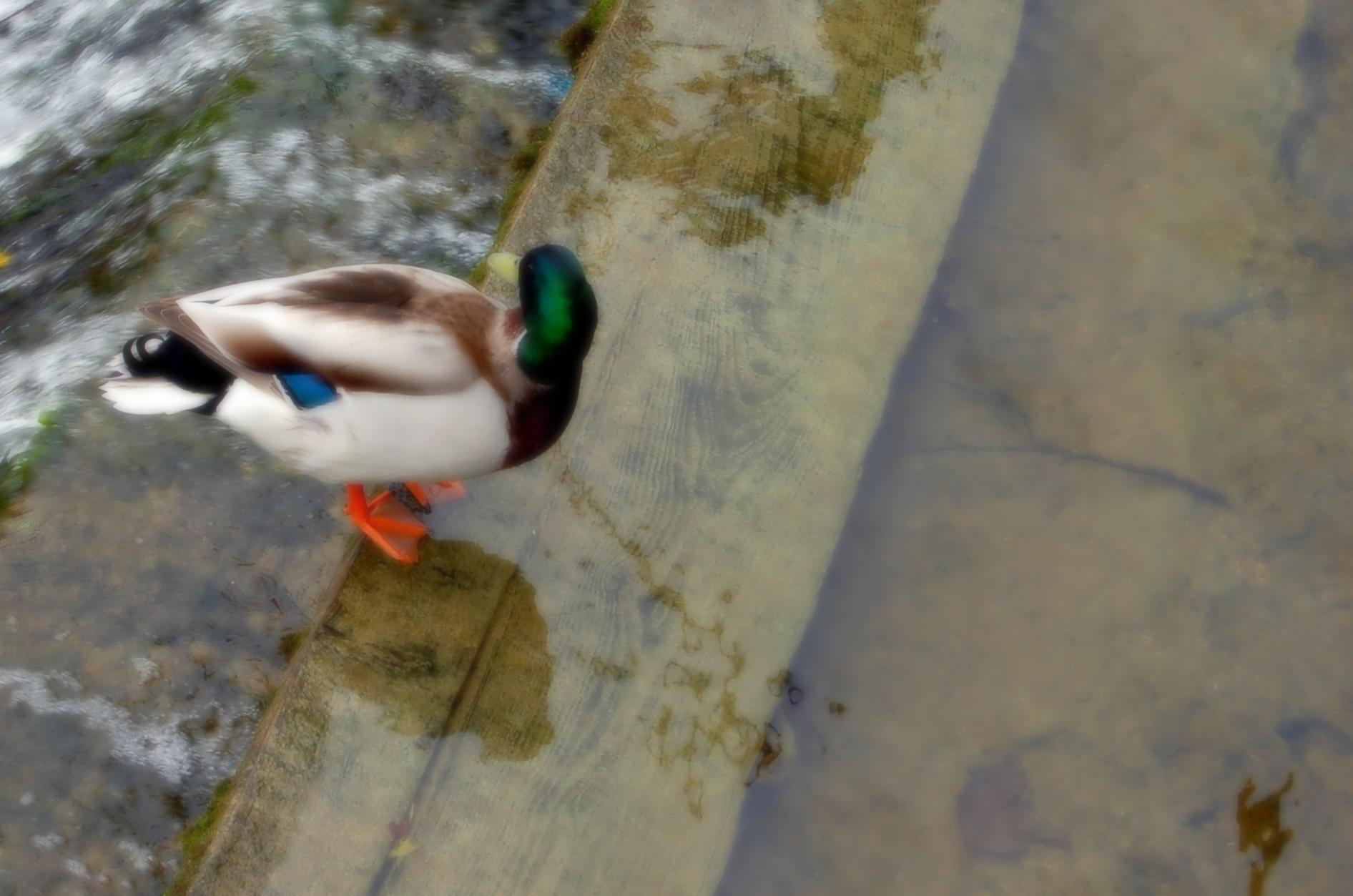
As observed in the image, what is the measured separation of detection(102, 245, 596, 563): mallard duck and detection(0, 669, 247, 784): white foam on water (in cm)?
72

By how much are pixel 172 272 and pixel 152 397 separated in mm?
980

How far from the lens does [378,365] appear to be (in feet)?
6.80

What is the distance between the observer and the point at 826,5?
3.33 metres

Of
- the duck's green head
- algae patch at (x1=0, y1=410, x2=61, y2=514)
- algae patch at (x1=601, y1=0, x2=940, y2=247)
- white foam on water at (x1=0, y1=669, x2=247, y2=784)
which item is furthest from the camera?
algae patch at (x1=601, y1=0, x2=940, y2=247)

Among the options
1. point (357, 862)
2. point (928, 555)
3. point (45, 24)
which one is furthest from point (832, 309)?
point (45, 24)

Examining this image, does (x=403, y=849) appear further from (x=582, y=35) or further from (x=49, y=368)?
(x=582, y=35)

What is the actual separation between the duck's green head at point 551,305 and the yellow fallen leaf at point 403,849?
1075 mm

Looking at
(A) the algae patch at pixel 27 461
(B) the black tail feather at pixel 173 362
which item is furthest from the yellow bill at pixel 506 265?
(A) the algae patch at pixel 27 461

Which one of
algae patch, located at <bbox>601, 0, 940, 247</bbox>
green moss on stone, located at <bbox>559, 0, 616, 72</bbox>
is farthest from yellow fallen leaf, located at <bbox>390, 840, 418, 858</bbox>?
green moss on stone, located at <bbox>559, 0, 616, 72</bbox>

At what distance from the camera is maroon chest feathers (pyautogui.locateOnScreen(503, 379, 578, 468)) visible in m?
2.23

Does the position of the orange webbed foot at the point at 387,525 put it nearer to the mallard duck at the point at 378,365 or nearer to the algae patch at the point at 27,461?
the mallard duck at the point at 378,365

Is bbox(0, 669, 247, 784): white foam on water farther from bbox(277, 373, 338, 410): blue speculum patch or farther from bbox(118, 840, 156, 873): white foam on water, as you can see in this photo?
bbox(277, 373, 338, 410): blue speculum patch

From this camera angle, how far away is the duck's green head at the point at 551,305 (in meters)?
2.04

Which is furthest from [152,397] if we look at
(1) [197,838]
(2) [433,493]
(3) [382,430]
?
(1) [197,838]
